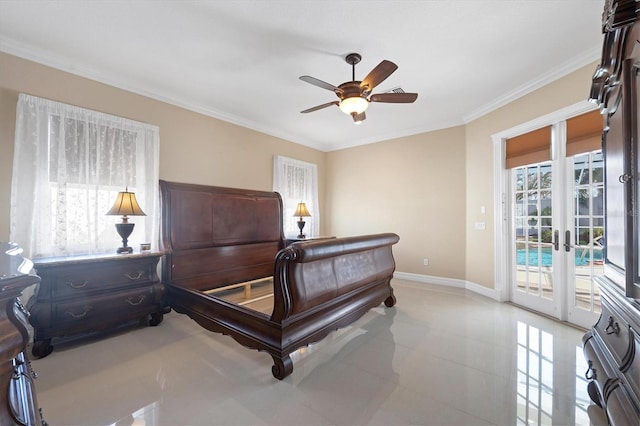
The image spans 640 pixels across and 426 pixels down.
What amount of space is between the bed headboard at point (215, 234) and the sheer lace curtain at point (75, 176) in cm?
33

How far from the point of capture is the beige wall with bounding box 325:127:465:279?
→ 4.66 metres

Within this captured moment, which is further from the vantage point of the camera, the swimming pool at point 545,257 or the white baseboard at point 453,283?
the white baseboard at point 453,283

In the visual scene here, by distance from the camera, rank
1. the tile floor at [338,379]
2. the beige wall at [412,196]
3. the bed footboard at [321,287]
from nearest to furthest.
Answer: the tile floor at [338,379], the bed footboard at [321,287], the beige wall at [412,196]

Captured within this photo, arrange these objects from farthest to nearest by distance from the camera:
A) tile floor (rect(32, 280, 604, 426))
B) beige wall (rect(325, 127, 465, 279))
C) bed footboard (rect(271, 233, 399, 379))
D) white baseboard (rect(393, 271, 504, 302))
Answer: beige wall (rect(325, 127, 465, 279)), white baseboard (rect(393, 271, 504, 302)), bed footboard (rect(271, 233, 399, 379)), tile floor (rect(32, 280, 604, 426))

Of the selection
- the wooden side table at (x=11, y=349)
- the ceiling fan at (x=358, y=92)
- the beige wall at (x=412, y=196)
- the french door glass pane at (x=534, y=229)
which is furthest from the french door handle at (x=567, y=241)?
the wooden side table at (x=11, y=349)

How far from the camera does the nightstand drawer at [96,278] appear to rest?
7.95ft

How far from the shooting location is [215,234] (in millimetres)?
3789

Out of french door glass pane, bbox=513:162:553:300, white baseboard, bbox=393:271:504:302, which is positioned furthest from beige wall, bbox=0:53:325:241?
french door glass pane, bbox=513:162:553:300

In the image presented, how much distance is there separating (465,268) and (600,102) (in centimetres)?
337

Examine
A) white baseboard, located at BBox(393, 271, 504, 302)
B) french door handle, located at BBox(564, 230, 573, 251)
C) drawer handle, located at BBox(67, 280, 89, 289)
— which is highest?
french door handle, located at BBox(564, 230, 573, 251)

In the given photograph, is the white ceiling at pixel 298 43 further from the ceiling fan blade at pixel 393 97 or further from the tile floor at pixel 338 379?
the tile floor at pixel 338 379

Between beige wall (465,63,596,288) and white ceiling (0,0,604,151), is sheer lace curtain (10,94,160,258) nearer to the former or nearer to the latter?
white ceiling (0,0,604,151)

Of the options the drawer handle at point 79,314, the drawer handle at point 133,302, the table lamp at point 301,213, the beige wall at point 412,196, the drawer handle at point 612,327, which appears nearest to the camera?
the drawer handle at point 612,327

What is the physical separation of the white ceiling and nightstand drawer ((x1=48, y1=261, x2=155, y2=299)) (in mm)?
2193
